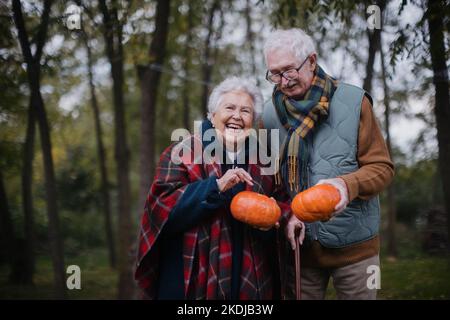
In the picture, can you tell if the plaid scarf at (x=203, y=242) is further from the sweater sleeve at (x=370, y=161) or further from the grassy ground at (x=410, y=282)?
the grassy ground at (x=410, y=282)

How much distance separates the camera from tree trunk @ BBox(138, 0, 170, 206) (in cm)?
559

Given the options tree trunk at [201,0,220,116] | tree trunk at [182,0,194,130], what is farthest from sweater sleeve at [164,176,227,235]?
tree trunk at [201,0,220,116]

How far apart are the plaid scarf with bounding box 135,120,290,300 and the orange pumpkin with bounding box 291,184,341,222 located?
1.13 feet

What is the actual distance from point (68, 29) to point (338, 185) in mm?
3558

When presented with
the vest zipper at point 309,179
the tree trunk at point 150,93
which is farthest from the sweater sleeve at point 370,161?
the tree trunk at point 150,93

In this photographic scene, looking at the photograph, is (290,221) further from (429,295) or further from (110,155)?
(110,155)

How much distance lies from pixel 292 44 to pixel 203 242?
124 cm

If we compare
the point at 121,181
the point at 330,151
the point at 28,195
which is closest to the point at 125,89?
the point at 121,181

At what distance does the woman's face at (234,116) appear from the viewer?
2.74 metres

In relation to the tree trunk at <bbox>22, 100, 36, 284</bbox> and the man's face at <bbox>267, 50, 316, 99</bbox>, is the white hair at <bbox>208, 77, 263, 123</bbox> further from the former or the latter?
the tree trunk at <bbox>22, 100, 36, 284</bbox>

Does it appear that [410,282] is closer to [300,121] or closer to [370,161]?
[370,161]

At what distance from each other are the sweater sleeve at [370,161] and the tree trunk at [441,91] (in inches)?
54.4

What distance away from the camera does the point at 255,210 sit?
2.53 metres
